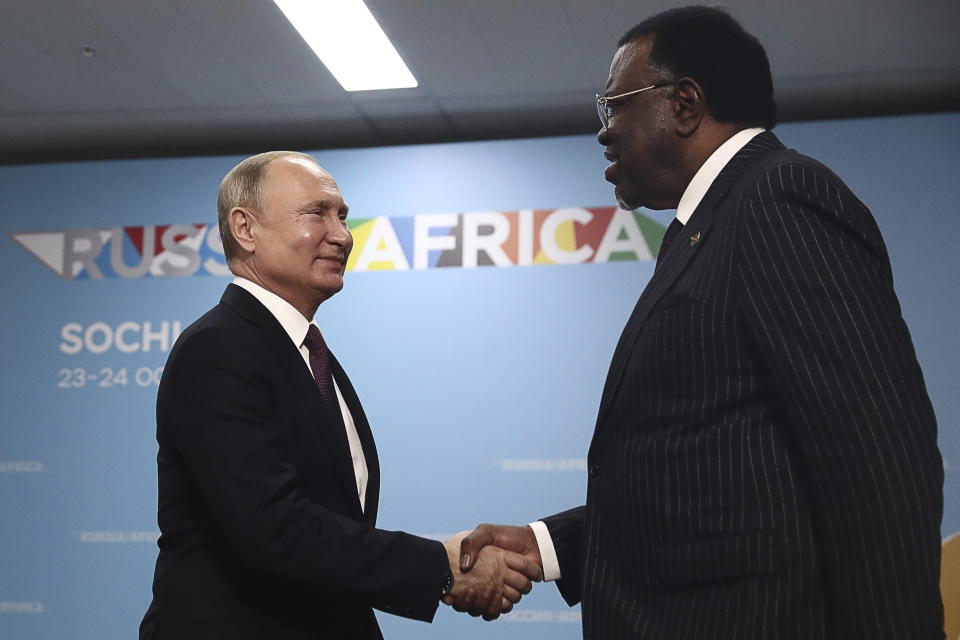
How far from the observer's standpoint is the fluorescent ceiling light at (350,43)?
412 cm

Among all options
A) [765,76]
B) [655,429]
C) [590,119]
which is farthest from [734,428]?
[590,119]

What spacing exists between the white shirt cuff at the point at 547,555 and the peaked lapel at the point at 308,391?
0.45m

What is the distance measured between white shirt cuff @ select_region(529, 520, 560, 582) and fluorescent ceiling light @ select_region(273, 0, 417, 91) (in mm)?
2611

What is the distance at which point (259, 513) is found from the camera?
174 cm

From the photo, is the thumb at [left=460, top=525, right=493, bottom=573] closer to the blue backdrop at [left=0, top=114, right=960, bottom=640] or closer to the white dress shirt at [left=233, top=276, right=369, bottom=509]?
the white dress shirt at [left=233, top=276, right=369, bottom=509]

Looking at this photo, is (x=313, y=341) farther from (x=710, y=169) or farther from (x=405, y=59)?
(x=405, y=59)

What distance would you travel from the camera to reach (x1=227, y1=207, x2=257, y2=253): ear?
2152 mm

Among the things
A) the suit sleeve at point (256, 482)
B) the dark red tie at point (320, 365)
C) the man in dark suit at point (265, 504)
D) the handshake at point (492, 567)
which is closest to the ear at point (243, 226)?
the man in dark suit at point (265, 504)

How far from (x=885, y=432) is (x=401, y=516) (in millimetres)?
3757

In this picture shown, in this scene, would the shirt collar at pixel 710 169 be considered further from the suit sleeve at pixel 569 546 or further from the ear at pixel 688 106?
the suit sleeve at pixel 569 546

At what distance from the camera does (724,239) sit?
142cm

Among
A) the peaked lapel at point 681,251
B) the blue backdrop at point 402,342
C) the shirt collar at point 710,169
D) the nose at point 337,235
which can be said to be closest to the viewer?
the peaked lapel at point 681,251

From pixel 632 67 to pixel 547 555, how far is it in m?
1.05

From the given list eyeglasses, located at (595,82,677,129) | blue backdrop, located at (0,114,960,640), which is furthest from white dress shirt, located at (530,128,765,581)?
blue backdrop, located at (0,114,960,640)
